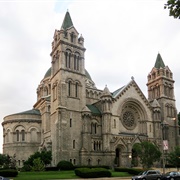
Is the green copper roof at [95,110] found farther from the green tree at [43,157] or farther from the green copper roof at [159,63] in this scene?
the green copper roof at [159,63]

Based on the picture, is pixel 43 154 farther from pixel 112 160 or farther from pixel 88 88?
pixel 88 88

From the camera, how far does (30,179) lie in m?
40.3

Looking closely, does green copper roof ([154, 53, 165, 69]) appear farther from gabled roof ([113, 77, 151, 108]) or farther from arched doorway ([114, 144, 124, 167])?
arched doorway ([114, 144, 124, 167])

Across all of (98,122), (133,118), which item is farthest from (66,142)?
(133,118)

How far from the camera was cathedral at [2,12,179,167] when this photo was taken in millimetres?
62594

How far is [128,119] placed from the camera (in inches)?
2862

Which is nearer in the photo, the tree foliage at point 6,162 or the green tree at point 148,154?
the green tree at point 148,154

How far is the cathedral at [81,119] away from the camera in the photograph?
62.6m

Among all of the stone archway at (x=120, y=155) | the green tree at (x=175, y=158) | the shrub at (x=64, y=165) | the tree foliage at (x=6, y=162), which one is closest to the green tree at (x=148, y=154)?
the green tree at (x=175, y=158)

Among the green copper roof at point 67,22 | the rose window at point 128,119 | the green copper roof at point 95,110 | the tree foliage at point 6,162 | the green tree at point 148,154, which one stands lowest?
the tree foliage at point 6,162

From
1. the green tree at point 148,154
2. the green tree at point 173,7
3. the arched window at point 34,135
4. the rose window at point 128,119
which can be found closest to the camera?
the green tree at point 173,7

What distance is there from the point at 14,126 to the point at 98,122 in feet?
72.9

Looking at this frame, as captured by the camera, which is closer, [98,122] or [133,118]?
[98,122]

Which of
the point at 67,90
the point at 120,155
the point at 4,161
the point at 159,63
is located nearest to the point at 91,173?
the point at 120,155
